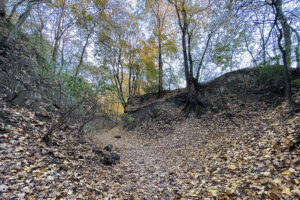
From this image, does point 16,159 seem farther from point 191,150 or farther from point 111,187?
point 191,150

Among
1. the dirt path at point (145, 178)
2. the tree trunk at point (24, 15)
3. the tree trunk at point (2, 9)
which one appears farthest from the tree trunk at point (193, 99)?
the tree trunk at point (2, 9)

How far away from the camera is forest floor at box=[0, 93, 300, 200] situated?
216cm

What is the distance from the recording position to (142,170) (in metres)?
4.03

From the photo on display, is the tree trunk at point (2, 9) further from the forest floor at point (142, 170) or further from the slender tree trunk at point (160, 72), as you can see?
the slender tree trunk at point (160, 72)

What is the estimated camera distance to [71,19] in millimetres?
9914

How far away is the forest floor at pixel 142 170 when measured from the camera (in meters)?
2.16

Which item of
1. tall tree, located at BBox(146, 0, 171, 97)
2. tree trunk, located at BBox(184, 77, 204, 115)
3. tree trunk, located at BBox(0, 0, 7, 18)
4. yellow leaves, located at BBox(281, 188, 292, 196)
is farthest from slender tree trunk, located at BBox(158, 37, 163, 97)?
yellow leaves, located at BBox(281, 188, 292, 196)

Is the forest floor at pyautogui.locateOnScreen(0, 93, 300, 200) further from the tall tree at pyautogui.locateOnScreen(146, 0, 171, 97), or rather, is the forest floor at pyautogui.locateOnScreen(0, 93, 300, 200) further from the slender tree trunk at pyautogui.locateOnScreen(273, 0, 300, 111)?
the tall tree at pyautogui.locateOnScreen(146, 0, 171, 97)

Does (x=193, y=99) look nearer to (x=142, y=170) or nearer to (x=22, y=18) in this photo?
(x=142, y=170)

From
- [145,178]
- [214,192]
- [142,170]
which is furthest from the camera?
[142,170]

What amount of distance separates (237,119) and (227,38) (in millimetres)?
4588

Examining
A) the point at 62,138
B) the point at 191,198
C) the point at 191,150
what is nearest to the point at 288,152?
the point at 191,198

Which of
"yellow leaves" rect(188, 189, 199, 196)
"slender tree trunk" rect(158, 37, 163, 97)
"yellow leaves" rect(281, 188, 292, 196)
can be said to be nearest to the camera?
"yellow leaves" rect(281, 188, 292, 196)

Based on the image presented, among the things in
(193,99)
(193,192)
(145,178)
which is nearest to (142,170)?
(145,178)
